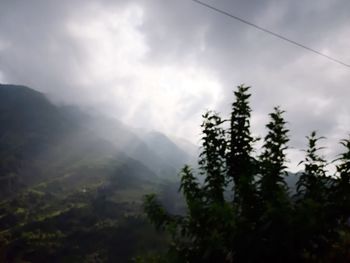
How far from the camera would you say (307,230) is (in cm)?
759

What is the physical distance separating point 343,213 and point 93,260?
197 metres

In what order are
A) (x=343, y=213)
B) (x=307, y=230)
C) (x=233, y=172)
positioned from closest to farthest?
(x=307, y=230)
(x=343, y=213)
(x=233, y=172)

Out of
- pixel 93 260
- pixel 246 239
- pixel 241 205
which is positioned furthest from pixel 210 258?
pixel 93 260

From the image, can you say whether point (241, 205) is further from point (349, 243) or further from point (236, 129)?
point (349, 243)

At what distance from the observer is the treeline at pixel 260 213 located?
25.3ft

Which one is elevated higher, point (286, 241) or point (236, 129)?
point (236, 129)

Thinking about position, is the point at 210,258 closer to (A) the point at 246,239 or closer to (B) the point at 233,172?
(A) the point at 246,239

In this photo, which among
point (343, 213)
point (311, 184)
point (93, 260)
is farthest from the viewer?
point (93, 260)

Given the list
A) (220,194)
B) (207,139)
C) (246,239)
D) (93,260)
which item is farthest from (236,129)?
(93,260)

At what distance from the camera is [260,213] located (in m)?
8.42

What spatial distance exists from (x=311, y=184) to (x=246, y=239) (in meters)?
2.23

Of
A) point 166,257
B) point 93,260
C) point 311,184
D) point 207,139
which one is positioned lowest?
point 93,260

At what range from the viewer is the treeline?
7.70 meters

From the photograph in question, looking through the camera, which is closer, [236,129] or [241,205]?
[241,205]
